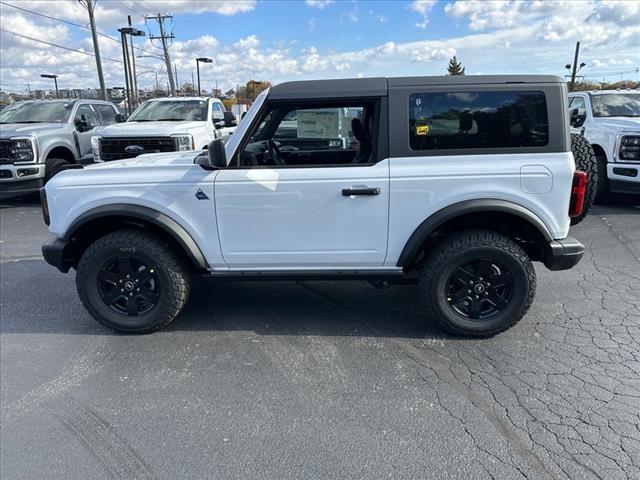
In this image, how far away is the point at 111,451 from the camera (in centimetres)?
254

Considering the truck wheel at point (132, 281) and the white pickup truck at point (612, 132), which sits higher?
the white pickup truck at point (612, 132)

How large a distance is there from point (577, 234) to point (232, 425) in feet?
18.2

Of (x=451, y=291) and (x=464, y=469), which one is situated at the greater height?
(x=451, y=291)

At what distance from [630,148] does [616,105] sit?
1.71m

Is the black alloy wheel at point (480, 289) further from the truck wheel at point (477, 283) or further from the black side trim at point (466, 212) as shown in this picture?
the black side trim at point (466, 212)

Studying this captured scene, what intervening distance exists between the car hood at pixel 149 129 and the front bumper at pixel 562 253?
22.5 ft

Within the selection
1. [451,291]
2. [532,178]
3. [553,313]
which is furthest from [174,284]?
[553,313]

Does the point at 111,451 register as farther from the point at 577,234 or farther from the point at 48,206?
the point at 577,234

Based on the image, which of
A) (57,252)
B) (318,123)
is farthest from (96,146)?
(318,123)

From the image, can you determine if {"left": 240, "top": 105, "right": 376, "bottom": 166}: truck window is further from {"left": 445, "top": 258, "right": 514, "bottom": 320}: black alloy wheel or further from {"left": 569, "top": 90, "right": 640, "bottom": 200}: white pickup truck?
{"left": 569, "top": 90, "right": 640, "bottom": 200}: white pickup truck

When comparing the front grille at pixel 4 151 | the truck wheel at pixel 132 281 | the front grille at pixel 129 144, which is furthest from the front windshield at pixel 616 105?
the front grille at pixel 4 151

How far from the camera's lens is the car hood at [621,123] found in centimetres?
738

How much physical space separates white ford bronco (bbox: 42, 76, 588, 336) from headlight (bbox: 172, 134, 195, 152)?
4.81m

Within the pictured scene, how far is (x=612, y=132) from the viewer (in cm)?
762
